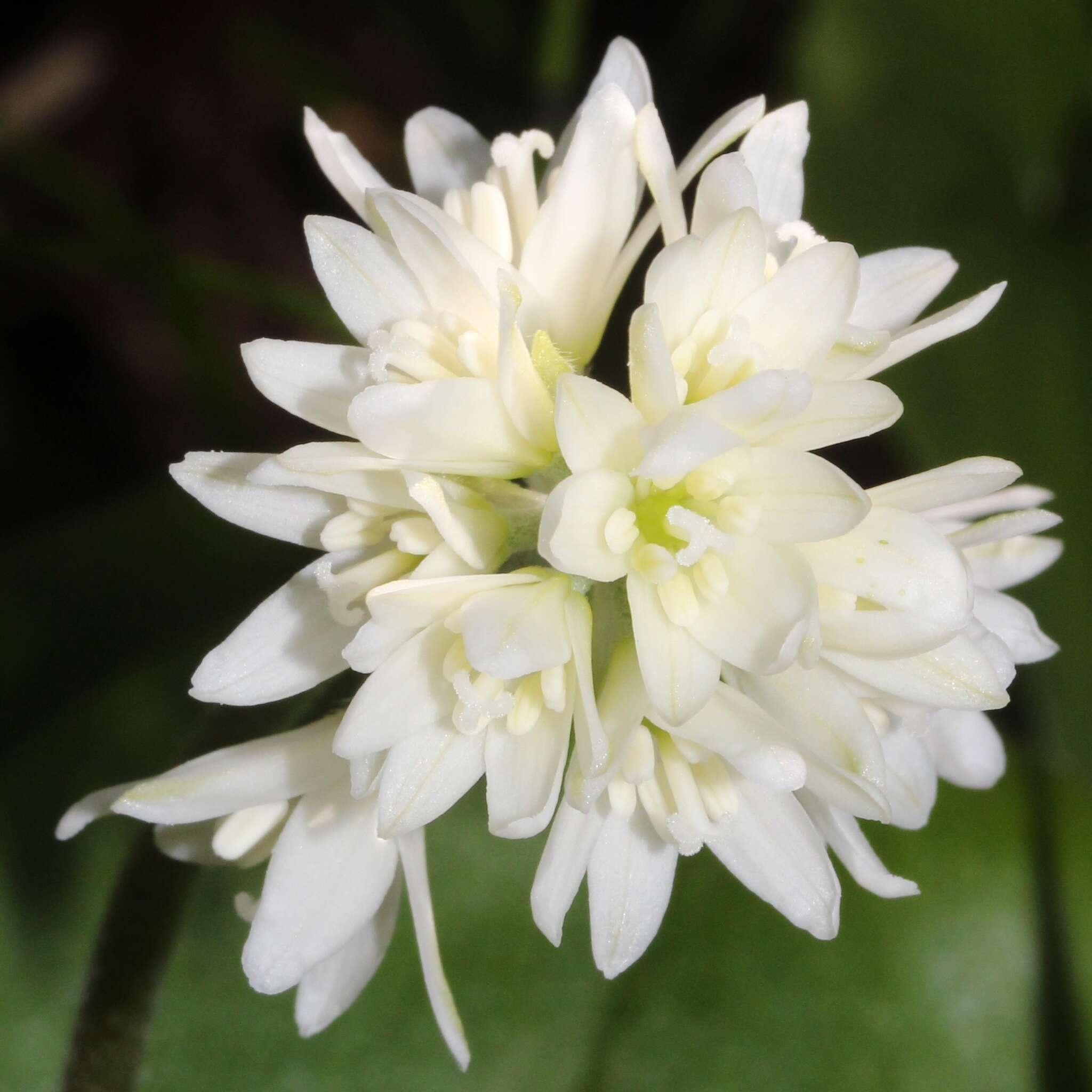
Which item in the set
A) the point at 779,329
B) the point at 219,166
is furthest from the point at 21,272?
the point at 779,329

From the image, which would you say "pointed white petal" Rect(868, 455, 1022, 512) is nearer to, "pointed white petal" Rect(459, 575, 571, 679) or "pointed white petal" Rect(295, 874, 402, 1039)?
"pointed white petal" Rect(459, 575, 571, 679)

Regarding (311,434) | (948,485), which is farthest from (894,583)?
(311,434)

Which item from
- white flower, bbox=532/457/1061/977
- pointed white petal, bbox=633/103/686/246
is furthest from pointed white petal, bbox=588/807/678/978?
pointed white petal, bbox=633/103/686/246

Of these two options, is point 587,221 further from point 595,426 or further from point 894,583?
point 894,583

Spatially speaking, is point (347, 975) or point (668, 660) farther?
point (347, 975)

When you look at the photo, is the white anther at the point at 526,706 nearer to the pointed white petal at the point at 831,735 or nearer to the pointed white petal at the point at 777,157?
the pointed white petal at the point at 831,735

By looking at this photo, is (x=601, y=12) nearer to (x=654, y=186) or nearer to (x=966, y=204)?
(x=966, y=204)

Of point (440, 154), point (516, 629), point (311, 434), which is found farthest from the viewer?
point (311, 434)
